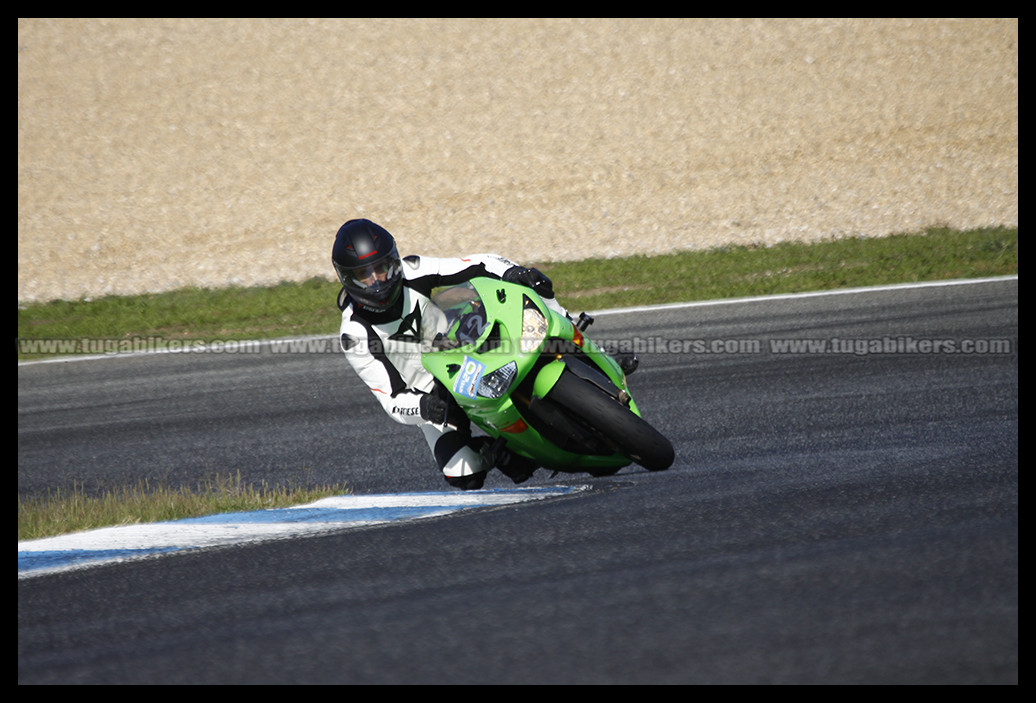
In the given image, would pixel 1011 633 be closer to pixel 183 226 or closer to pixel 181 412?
pixel 181 412

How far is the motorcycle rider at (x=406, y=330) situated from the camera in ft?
17.7

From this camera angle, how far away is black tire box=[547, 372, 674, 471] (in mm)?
5059

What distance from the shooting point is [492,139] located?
24.0 meters

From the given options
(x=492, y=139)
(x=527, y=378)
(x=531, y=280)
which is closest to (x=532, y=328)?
(x=527, y=378)

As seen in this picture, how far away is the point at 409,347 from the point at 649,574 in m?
2.59

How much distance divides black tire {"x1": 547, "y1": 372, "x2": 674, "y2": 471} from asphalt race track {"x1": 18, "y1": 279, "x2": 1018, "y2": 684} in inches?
8.2

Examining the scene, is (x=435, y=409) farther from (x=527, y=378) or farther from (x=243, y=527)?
(x=243, y=527)

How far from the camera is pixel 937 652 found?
2.71 meters

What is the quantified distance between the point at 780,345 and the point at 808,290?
314 cm

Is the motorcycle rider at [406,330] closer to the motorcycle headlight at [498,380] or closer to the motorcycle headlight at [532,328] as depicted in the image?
the motorcycle headlight at [498,380]

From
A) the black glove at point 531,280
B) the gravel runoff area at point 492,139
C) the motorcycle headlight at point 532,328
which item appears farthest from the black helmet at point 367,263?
the gravel runoff area at point 492,139

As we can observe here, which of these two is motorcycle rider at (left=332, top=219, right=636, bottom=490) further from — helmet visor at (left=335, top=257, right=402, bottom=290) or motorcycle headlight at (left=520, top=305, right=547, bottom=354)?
motorcycle headlight at (left=520, top=305, right=547, bottom=354)

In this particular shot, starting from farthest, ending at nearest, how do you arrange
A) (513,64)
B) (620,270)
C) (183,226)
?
1. (513,64)
2. (183,226)
3. (620,270)
